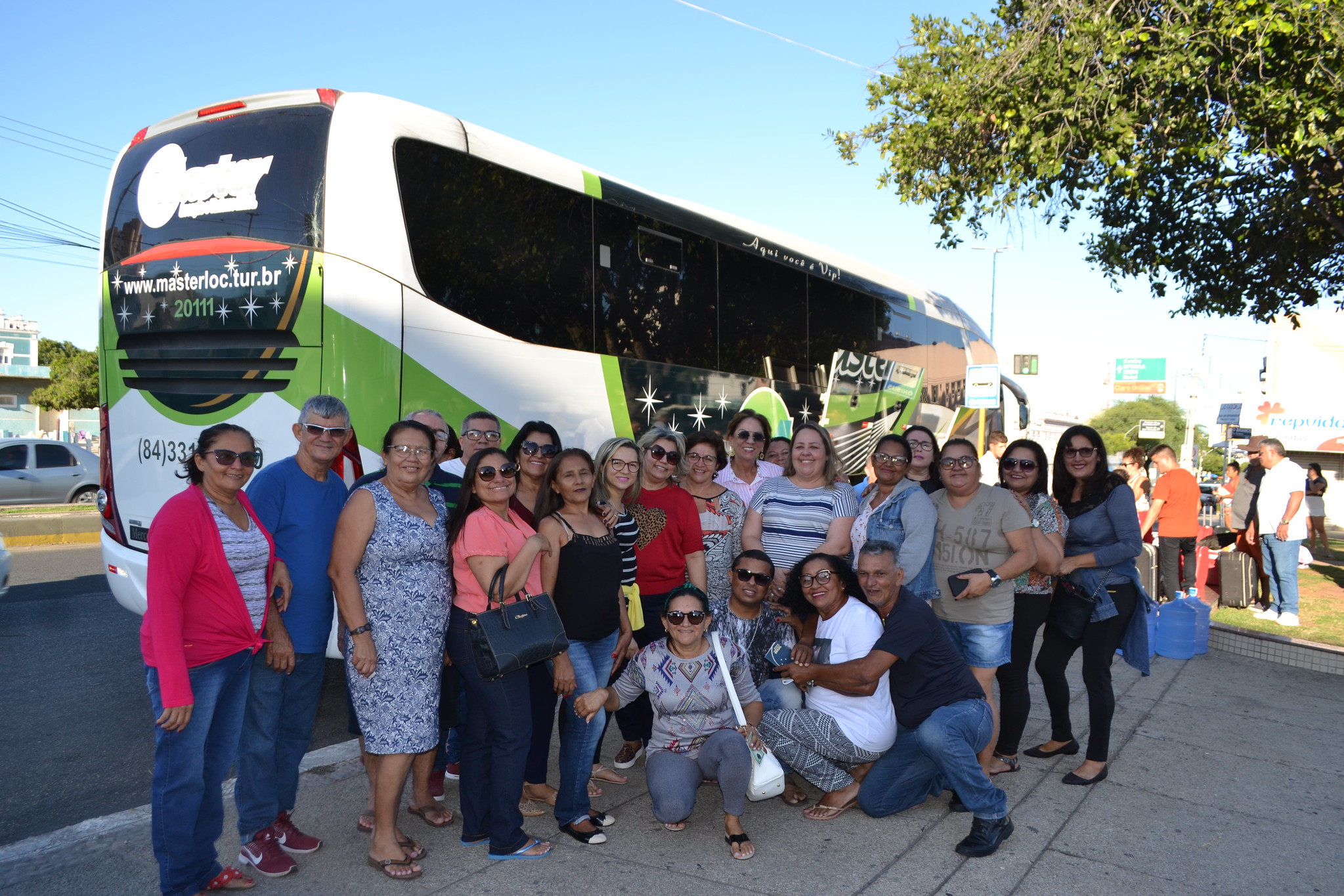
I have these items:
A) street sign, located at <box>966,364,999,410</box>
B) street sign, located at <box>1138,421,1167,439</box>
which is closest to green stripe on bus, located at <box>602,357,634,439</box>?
street sign, located at <box>966,364,999,410</box>

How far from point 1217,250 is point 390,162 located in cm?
827

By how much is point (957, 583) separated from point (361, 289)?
3563 mm

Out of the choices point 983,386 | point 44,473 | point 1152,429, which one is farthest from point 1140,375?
point 44,473

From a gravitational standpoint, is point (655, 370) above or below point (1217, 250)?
below

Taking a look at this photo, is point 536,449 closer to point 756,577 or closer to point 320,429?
point 320,429

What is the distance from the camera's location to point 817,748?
14.0ft

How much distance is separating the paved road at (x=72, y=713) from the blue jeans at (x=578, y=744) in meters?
1.86

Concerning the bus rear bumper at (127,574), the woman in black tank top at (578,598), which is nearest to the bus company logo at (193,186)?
the bus rear bumper at (127,574)

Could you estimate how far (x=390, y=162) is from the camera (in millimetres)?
5398

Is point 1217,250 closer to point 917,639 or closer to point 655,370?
point 655,370

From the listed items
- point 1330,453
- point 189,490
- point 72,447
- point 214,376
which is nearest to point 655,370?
point 214,376

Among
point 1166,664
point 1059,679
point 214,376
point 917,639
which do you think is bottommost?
point 1166,664

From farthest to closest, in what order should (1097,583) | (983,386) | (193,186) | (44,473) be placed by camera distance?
(44,473) < (983,386) < (193,186) < (1097,583)

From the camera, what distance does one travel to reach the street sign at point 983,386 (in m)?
12.1
